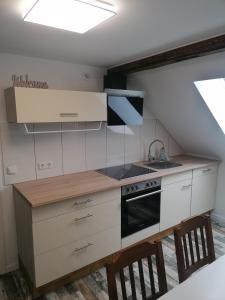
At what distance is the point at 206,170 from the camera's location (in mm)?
3078

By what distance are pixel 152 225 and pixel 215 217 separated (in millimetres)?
1306

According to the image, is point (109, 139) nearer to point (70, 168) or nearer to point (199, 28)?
point (70, 168)

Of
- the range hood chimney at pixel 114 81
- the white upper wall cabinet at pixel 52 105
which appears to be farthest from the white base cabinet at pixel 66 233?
the range hood chimney at pixel 114 81

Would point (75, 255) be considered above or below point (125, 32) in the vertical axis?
below

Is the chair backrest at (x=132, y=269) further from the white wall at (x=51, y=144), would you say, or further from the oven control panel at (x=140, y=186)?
the white wall at (x=51, y=144)

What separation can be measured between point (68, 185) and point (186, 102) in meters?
1.69

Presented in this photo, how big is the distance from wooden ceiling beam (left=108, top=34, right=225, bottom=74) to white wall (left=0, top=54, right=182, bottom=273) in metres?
0.42

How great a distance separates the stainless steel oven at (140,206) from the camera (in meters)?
2.29

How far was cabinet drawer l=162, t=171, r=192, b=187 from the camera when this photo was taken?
102 inches

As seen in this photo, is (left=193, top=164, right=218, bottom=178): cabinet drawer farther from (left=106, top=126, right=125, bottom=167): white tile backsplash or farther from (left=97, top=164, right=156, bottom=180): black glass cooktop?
(left=106, top=126, right=125, bottom=167): white tile backsplash

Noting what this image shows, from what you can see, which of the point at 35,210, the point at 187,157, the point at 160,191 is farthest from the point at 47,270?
the point at 187,157

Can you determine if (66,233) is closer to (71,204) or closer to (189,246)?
(71,204)

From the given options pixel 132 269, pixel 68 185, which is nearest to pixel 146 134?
pixel 68 185

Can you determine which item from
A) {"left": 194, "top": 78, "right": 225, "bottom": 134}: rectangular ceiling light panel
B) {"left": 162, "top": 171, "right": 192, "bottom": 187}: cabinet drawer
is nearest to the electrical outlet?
{"left": 162, "top": 171, "right": 192, "bottom": 187}: cabinet drawer
